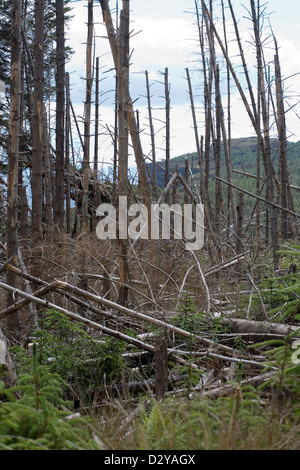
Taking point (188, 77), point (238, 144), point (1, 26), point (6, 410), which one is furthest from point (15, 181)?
point (238, 144)

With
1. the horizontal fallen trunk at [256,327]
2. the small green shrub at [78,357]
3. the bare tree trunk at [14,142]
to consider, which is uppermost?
the bare tree trunk at [14,142]

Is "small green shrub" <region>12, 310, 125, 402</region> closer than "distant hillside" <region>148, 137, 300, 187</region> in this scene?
Yes

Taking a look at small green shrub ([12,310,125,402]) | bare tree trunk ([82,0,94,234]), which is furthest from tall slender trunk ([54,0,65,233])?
small green shrub ([12,310,125,402])

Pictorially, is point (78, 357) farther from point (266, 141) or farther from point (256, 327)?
point (266, 141)

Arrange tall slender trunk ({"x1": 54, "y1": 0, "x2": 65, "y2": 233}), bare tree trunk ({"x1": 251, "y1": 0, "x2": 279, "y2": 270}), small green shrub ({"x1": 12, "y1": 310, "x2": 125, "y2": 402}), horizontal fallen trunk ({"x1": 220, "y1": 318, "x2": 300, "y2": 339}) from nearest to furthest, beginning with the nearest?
small green shrub ({"x1": 12, "y1": 310, "x2": 125, "y2": 402})
horizontal fallen trunk ({"x1": 220, "y1": 318, "x2": 300, "y2": 339})
bare tree trunk ({"x1": 251, "y1": 0, "x2": 279, "y2": 270})
tall slender trunk ({"x1": 54, "y1": 0, "x2": 65, "y2": 233})

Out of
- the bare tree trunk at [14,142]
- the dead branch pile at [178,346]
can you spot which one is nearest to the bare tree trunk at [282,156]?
the bare tree trunk at [14,142]

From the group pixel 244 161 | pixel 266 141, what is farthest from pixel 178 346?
pixel 244 161

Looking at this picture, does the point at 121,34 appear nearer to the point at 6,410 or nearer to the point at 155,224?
the point at 155,224

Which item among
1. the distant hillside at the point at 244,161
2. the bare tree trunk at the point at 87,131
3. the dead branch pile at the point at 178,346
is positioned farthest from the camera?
the distant hillside at the point at 244,161

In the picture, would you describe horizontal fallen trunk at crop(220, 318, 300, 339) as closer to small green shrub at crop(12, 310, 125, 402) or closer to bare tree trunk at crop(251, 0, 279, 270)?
small green shrub at crop(12, 310, 125, 402)

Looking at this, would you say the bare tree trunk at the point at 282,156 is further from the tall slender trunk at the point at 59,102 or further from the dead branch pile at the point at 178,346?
the dead branch pile at the point at 178,346

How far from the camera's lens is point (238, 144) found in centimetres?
6831

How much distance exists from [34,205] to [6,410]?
8201mm

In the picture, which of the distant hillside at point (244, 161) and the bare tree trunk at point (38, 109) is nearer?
the bare tree trunk at point (38, 109)
